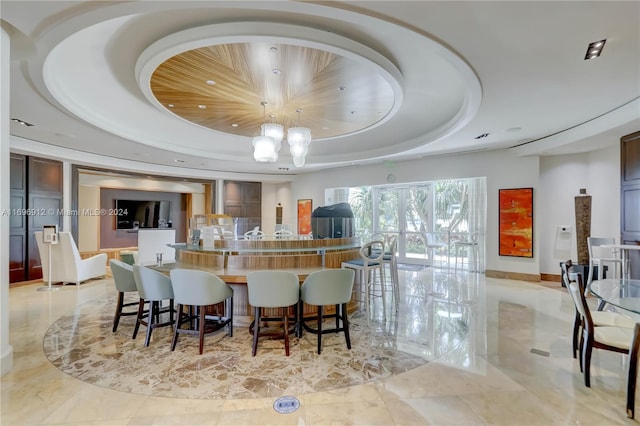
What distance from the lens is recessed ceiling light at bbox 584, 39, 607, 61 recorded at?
8.39ft

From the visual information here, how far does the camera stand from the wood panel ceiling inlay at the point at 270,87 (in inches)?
113

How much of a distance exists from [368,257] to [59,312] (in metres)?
4.59

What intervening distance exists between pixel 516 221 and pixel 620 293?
12.9ft

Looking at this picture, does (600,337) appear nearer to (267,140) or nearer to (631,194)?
(631,194)

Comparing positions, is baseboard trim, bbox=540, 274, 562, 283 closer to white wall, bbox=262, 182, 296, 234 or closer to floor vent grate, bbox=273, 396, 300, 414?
floor vent grate, bbox=273, 396, 300, 414

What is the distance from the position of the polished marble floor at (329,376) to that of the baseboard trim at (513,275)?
8.01 feet

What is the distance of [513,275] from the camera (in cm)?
662

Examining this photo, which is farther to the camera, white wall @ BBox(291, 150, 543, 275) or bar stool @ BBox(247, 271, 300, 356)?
white wall @ BBox(291, 150, 543, 275)

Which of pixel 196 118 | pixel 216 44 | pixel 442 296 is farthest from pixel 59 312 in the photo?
pixel 442 296

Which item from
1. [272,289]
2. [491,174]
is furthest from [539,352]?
[491,174]

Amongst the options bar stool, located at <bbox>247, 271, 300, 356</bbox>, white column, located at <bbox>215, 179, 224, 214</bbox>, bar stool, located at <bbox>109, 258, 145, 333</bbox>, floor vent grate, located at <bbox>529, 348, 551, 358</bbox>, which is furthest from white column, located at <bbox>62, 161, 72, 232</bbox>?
floor vent grate, located at <bbox>529, 348, 551, 358</bbox>

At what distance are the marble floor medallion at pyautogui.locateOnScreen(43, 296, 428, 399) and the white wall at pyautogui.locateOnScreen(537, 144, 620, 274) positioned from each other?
5108 millimetres

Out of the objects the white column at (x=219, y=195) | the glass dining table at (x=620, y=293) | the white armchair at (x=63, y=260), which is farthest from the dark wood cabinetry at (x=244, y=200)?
the glass dining table at (x=620, y=293)

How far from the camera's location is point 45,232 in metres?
5.73
